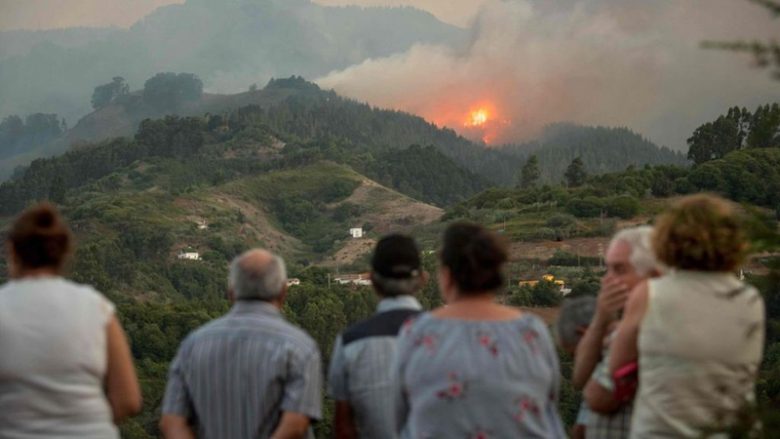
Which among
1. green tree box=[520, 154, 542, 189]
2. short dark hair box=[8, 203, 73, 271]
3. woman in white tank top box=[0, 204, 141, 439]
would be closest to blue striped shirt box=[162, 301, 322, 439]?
woman in white tank top box=[0, 204, 141, 439]

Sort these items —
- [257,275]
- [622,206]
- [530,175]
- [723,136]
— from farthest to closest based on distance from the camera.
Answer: [530,175] < [723,136] < [622,206] < [257,275]

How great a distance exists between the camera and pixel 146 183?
124938mm

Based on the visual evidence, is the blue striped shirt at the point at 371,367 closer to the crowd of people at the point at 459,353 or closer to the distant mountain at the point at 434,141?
the crowd of people at the point at 459,353

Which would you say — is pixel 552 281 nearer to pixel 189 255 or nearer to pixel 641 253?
pixel 189 255

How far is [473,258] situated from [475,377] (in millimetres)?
348

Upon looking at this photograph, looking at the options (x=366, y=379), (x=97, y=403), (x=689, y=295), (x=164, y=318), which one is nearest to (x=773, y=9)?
(x=689, y=295)

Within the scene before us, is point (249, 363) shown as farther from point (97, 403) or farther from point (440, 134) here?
point (440, 134)

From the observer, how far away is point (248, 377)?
13.1 ft

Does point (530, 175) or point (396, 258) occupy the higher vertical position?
point (530, 175)

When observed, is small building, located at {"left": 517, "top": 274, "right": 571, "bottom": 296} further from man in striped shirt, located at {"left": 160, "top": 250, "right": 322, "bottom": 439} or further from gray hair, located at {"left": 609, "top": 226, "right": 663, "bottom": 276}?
man in striped shirt, located at {"left": 160, "top": 250, "right": 322, "bottom": 439}

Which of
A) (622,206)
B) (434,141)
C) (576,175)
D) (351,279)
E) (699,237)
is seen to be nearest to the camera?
(699,237)

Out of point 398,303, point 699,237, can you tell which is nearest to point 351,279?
point 398,303

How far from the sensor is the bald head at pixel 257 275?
4.10m

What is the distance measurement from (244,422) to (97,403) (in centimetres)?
61
